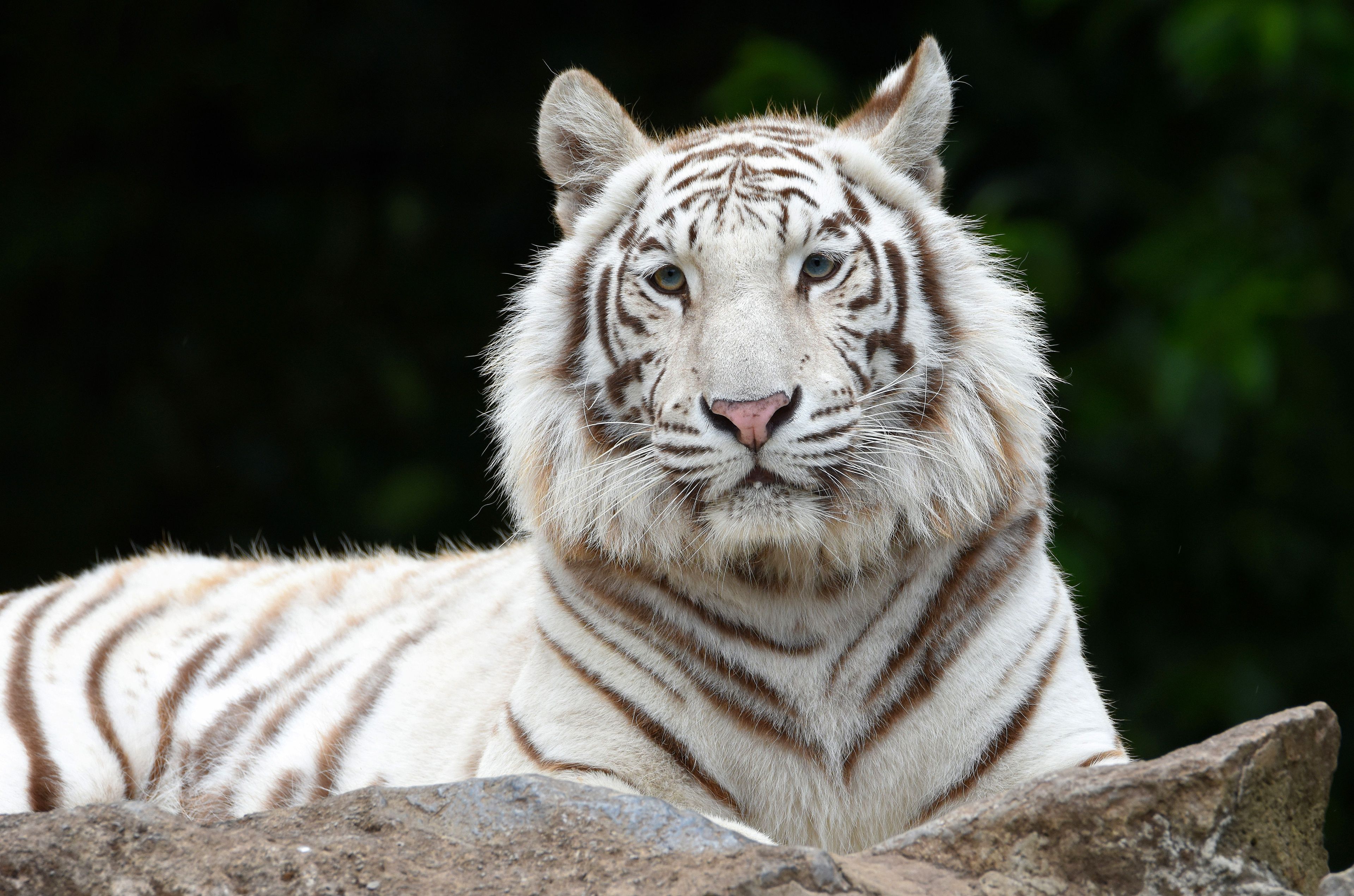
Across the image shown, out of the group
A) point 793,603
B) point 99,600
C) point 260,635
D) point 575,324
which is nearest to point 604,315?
point 575,324

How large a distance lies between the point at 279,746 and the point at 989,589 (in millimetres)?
1579

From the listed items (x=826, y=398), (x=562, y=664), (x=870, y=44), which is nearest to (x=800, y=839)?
(x=562, y=664)

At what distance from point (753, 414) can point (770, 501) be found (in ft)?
0.52

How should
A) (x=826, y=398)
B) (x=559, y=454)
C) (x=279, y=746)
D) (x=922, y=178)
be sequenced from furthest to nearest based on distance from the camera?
(x=279, y=746), (x=922, y=178), (x=559, y=454), (x=826, y=398)

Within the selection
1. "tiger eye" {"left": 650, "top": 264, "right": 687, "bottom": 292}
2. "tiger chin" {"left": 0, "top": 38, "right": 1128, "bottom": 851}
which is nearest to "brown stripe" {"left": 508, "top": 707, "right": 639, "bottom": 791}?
"tiger chin" {"left": 0, "top": 38, "right": 1128, "bottom": 851}

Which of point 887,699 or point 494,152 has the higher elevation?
point 494,152

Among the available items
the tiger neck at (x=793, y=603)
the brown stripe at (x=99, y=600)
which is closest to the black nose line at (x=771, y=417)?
the tiger neck at (x=793, y=603)

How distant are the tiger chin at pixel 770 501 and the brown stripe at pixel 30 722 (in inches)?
0.4

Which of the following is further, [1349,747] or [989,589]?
[1349,747]

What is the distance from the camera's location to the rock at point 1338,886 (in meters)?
1.66

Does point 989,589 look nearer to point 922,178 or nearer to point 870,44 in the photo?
point 922,178

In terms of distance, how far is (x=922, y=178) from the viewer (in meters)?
2.80

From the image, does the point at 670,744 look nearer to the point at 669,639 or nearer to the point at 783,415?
the point at 669,639

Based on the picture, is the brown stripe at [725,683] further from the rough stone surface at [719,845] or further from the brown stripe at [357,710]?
the brown stripe at [357,710]
